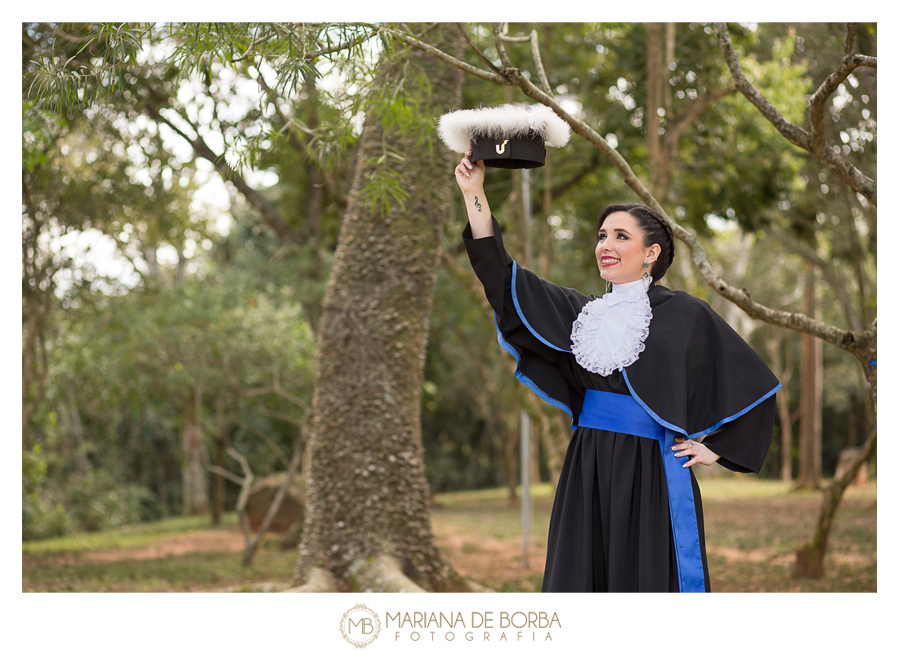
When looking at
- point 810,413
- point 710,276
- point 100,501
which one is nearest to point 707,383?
point 710,276

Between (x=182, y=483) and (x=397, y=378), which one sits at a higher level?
(x=397, y=378)

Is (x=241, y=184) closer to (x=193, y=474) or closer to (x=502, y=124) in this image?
(x=502, y=124)

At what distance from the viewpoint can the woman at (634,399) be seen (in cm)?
174

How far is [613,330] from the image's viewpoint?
5.90ft

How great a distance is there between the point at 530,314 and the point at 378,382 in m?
1.87

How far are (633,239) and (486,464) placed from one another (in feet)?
45.9

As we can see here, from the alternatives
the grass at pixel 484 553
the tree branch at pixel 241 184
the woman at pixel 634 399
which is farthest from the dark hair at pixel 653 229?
the tree branch at pixel 241 184

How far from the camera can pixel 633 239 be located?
1.83 meters

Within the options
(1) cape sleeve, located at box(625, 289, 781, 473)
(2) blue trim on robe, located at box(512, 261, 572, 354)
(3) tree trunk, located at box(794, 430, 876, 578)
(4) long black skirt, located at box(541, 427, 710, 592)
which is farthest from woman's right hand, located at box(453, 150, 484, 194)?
(3) tree trunk, located at box(794, 430, 876, 578)

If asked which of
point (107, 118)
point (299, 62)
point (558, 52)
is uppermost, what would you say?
point (558, 52)

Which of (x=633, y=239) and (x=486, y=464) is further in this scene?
(x=486, y=464)

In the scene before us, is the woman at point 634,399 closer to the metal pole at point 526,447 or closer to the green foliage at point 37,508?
the metal pole at point 526,447
